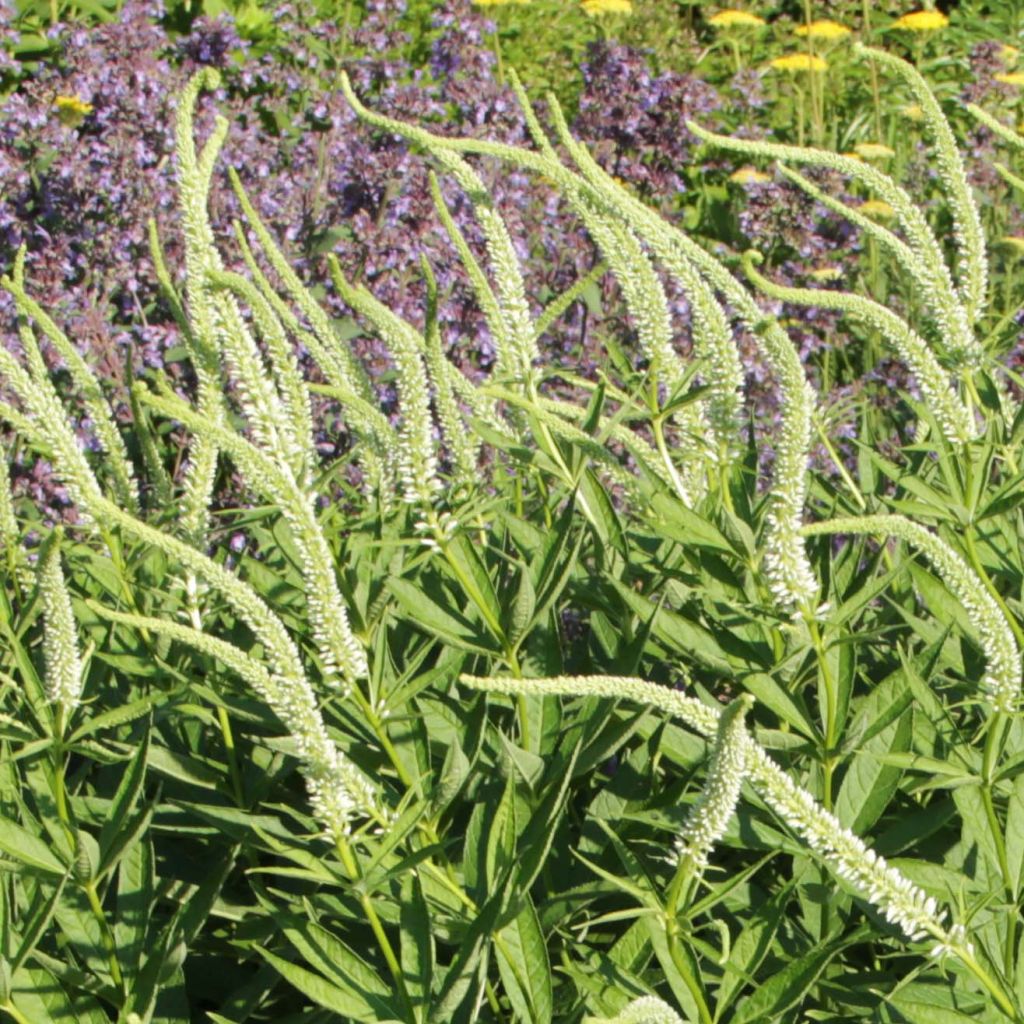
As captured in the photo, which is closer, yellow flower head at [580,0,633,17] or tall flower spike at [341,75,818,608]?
tall flower spike at [341,75,818,608]

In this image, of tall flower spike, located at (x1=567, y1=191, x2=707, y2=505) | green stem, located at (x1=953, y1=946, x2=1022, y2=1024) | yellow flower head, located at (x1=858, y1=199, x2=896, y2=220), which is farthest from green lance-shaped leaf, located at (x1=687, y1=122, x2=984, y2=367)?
yellow flower head, located at (x1=858, y1=199, x2=896, y2=220)

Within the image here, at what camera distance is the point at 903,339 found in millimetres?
2535

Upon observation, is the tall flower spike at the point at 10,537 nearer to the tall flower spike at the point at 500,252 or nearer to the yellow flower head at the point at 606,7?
the tall flower spike at the point at 500,252

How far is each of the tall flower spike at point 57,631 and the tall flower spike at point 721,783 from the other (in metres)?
0.89

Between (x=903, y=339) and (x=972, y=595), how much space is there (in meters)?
0.61

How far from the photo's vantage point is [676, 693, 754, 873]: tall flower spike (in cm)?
171

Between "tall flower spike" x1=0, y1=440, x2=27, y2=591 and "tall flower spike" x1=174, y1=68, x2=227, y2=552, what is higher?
A: "tall flower spike" x1=174, y1=68, x2=227, y2=552

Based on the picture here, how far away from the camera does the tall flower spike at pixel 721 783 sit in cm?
171

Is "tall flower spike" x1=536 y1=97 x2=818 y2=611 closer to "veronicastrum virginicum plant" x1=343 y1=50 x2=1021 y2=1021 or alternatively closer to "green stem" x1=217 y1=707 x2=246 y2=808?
"veronicastrum virginicum plant" x1=343 y1=50 x2=1021 y2=1021

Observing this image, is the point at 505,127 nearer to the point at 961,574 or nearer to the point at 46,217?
the point at 46,217

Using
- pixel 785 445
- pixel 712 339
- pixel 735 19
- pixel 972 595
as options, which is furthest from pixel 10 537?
pixel 735 19

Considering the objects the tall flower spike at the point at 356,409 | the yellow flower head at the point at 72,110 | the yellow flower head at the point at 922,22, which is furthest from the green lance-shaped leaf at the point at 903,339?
the yellow flower head at the point at 922,22

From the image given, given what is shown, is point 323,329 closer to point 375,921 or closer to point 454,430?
point 454,430

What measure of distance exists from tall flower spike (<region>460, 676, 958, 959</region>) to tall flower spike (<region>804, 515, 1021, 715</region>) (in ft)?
1.12
